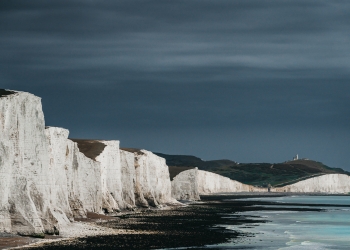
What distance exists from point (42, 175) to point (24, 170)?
103 inches

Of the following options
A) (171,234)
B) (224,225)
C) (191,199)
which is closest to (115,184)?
(224,225)

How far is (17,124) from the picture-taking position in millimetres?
43250

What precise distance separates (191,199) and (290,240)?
92951 millimetres

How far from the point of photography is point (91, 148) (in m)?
80.1

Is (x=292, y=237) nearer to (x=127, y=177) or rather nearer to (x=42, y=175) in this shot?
(x=42, y=175)

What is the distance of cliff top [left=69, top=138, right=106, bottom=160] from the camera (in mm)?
76588

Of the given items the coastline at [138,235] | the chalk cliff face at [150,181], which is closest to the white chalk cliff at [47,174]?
the coastline at [138,235]

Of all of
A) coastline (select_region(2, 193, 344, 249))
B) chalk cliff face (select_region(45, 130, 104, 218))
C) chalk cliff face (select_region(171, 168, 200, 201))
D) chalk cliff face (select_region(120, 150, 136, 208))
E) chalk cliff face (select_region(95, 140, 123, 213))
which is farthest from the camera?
chalk cliff face (select_region(171, 168, 200, 201))

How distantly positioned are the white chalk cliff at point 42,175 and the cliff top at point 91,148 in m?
0.11

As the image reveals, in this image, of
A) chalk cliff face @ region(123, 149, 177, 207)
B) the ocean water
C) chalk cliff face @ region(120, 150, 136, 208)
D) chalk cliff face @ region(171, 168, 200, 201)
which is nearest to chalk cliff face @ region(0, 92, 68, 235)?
the ocean water

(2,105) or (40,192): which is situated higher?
(2,105)

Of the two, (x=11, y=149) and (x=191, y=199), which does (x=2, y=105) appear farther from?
(x=191, y=199)

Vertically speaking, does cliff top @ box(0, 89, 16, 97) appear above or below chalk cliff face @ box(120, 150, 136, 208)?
above

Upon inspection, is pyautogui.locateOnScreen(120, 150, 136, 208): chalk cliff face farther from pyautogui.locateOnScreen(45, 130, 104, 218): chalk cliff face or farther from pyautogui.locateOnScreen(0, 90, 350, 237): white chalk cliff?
pyautogui.locateOnScreen(45, 130, 104, 218): chalk cliff face
